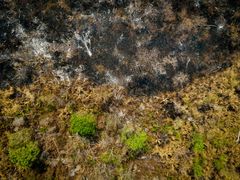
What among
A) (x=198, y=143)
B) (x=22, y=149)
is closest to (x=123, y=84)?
(x=198, y=143)

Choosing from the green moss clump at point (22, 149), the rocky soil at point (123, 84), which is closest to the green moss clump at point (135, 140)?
the rocky soil at point (123, 84)

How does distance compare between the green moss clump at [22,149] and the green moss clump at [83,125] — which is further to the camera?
the green moss clump at [83,125]

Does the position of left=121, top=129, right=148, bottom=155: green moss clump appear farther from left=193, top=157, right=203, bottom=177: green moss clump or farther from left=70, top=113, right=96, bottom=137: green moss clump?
left=193, top=157, right=203, bottom=177: green moss clump

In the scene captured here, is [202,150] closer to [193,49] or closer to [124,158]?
[124,158]

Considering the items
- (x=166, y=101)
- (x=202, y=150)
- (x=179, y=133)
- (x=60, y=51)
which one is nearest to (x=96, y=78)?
(x=60, y=51)

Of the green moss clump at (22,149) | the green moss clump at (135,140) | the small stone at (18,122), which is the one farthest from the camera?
the green moss clump at (135,140)

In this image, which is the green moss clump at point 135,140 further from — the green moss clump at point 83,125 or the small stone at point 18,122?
the small stone at point 18,122
